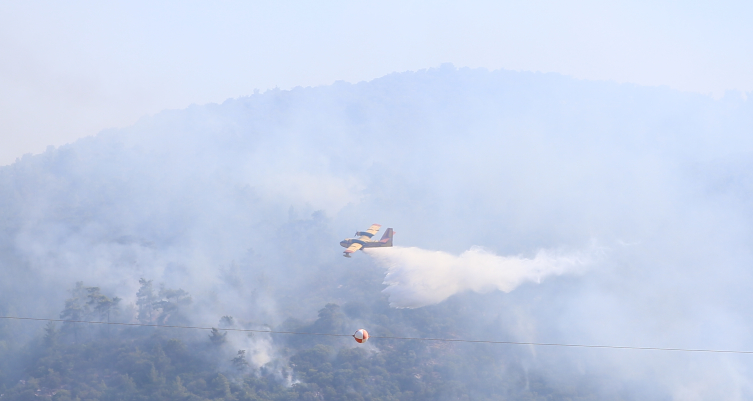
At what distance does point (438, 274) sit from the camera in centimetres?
9819

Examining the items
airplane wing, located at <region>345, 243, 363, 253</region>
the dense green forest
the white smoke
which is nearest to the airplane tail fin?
airplane wing, located at <region>345, 243, 363, 253</region>

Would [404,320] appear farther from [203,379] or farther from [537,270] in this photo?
[203,379]

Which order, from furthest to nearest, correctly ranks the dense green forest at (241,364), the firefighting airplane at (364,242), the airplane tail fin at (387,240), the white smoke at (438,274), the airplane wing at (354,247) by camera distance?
the dense green forest at (241,364) < the white smoke at (438,274) < the airplane tail fin at (387,240) < the firefighting airplane at (364,242) < the airplane wing at (354,247)

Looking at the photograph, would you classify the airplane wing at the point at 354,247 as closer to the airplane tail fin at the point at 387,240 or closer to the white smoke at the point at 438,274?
the airplane tail fin at the point at 387,240

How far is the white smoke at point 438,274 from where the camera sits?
94188mm

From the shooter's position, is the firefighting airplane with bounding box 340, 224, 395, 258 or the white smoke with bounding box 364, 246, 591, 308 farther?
the white smoke with bounding box 364, 246, 591, 308

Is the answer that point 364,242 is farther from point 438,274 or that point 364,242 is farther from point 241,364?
point 241,364

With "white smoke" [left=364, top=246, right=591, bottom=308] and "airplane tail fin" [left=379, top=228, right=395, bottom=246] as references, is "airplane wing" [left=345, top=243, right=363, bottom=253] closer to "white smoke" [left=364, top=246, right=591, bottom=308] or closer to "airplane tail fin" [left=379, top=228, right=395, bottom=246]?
"airplane tail fin" [left=379, top=228, right=395, bottom=246]

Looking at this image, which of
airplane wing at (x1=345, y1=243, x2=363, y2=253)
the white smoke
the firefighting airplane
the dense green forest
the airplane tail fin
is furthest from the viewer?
the dense green forest

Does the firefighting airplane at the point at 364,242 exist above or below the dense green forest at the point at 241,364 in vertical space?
above

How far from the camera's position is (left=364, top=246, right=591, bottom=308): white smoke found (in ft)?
309

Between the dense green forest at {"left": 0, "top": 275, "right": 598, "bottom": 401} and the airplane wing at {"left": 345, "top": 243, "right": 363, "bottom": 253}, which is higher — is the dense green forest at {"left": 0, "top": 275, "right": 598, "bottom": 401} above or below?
below

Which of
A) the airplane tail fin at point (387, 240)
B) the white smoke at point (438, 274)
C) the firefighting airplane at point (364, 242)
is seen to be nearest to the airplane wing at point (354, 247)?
the firefighting airplane at point (364, 242)

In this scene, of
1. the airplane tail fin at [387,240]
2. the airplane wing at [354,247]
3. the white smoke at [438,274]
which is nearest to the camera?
the airplane wing at [354,247]
